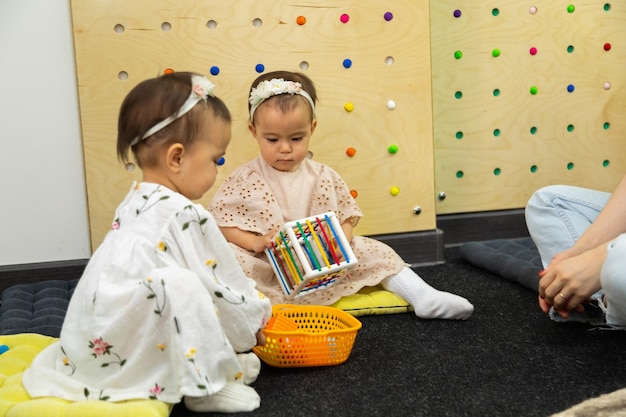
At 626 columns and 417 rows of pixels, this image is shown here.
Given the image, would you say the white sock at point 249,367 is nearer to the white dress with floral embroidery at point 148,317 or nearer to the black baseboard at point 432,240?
the white dress with floral embroidery at point 148,317

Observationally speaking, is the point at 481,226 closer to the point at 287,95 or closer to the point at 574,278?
the point at 287,95

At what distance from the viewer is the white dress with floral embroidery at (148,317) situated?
1.09 meters

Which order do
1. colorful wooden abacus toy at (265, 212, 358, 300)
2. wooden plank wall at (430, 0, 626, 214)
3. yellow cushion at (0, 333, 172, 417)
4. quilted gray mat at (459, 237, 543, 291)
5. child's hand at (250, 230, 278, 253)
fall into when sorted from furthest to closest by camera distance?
1. wooden plank wall at (430, 0, 626, 214)
2. quilted gray mat at (459, 237, 543, 291)
3. child's hand at (250, 230, 278, 253)
4. colorful wooden abacus toy at (265, 212, 358, 300)
5. yellow cushion at (0, 333, 172, 417)

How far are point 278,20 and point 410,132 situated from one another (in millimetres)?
474

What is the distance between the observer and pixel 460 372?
4.18 ft

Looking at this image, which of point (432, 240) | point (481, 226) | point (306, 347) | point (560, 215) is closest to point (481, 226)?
point (481, 226)

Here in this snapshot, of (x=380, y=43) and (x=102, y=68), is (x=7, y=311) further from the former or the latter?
(x=380, y=43)

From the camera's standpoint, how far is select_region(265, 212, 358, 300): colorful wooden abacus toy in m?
1.47

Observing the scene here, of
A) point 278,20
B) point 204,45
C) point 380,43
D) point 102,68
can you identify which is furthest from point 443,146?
point 102,68

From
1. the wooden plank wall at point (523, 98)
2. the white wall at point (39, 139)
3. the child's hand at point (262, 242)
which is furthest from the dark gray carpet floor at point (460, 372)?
the white wall at point (39, 139)

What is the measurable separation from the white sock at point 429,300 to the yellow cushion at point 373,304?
0.07 feet

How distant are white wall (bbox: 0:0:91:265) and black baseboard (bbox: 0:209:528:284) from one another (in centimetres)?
3

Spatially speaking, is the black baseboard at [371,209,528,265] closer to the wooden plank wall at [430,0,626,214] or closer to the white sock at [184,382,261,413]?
the wooden plank wall at [430,0,626,214]

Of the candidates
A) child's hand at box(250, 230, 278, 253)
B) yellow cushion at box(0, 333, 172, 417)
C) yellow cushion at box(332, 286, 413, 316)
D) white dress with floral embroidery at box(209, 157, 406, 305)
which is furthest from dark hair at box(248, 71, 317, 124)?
yellow cushion at box(0, 333, 172, 417)
